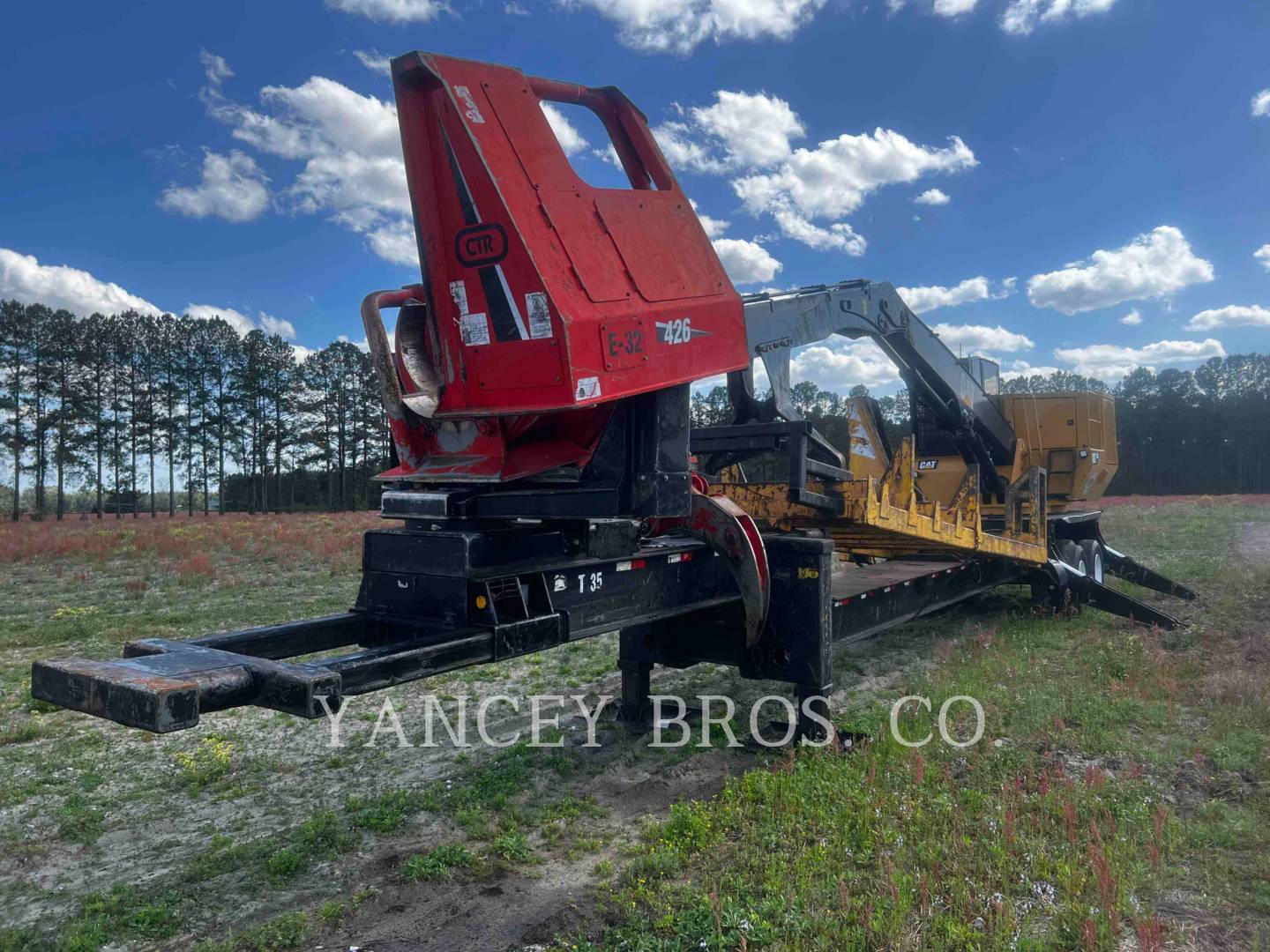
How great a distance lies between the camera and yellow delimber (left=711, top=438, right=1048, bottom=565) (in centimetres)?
660

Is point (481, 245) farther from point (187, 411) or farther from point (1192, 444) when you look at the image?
point (1192, 444)

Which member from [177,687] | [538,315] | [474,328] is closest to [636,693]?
[474,328]

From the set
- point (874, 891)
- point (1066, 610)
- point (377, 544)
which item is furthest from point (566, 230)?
point (1066, 610)

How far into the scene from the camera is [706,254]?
445 centimetres

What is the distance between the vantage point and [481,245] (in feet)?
12.4

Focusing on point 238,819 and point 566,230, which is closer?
point 566,230

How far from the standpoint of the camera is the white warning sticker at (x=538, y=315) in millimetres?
3582

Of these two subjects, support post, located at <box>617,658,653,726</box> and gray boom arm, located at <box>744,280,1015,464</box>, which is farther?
support post, located at <box>617,658,653,726</box>

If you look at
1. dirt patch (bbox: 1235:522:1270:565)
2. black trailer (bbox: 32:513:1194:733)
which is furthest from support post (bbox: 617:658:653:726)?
dirt patch (bbox: 1235:522:1270:565)

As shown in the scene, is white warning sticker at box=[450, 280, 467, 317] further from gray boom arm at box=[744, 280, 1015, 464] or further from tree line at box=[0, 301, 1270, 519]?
tree line at box=[0, 301, 1270, 519]

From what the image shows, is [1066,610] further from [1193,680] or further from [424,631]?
[424,631]

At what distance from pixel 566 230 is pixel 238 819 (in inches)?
147

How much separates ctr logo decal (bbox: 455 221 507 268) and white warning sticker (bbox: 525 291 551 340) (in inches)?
10.2

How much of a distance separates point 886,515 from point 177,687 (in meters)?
5.51
